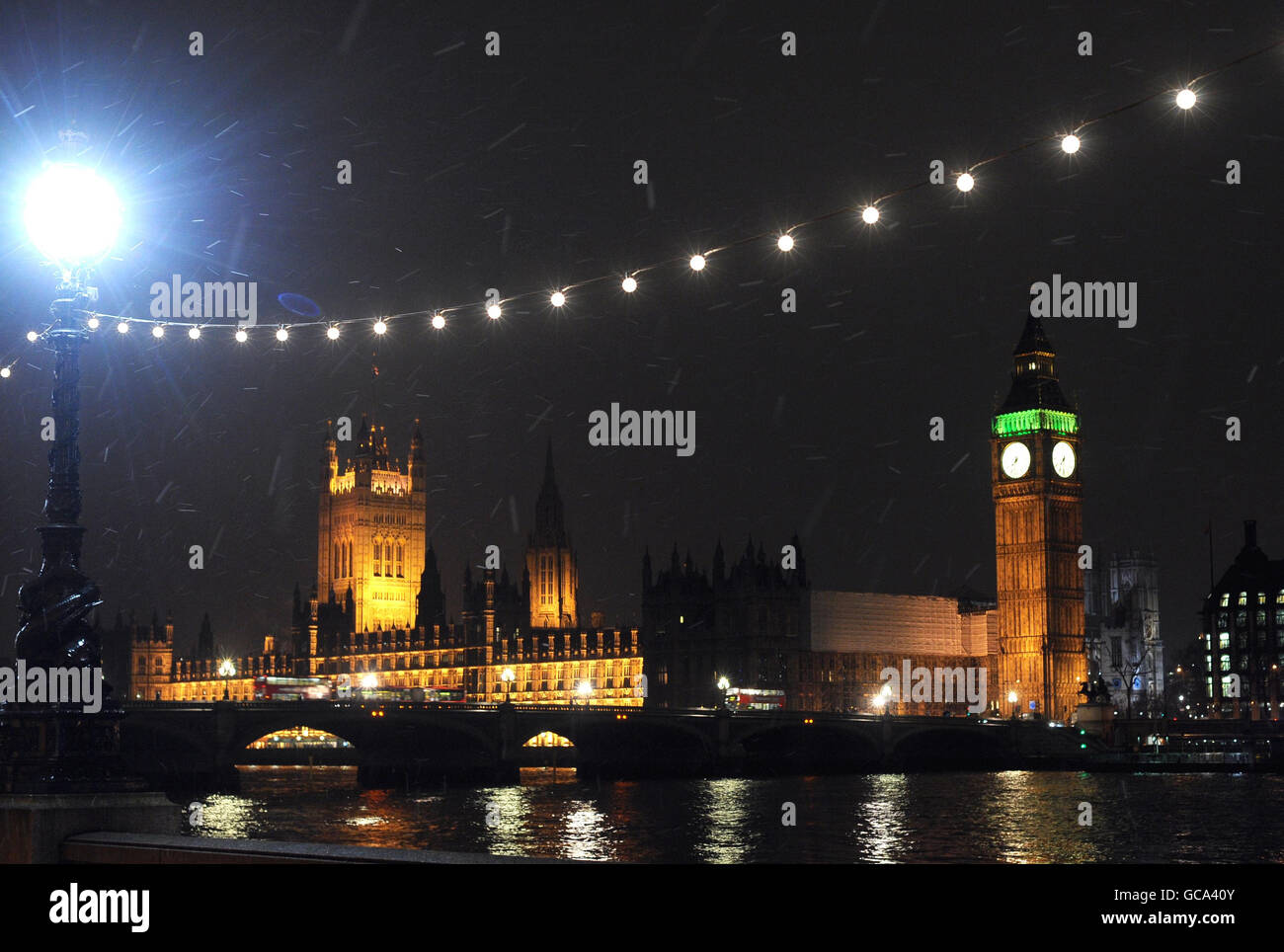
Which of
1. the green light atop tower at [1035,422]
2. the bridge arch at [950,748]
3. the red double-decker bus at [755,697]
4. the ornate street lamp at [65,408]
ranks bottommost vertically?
the bridge arch at [950,748]

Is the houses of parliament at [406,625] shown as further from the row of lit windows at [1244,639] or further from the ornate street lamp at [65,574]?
the ornate street lamp at [65,574]

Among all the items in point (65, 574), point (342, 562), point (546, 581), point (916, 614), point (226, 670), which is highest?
point (342, 562)

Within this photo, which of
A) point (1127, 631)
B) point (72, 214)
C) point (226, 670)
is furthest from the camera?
point (1127, 631)

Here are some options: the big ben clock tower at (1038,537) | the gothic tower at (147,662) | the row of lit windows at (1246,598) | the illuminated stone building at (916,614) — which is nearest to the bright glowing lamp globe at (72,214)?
the illuminated stone building at (916,614)

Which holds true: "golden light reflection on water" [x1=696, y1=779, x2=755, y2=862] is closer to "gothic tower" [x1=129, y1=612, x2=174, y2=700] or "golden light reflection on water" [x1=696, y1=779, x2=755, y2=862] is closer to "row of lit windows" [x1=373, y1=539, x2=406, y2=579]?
"gothic tower" [x1=129, y1=612, x2=174, y2=700]

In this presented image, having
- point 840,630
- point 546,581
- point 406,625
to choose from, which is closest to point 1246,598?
point 840,630

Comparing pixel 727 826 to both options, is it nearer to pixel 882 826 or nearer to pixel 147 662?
pixel 882 826

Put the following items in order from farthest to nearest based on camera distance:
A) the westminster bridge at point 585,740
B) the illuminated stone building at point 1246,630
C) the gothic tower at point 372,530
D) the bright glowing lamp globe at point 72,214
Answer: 1. the gothic tower at point 372,530
2. the illuminated stone building at point 1246,630
3. the westminster bridge at point 585,740
4. the bright glowing lamp globe at point 72,214
